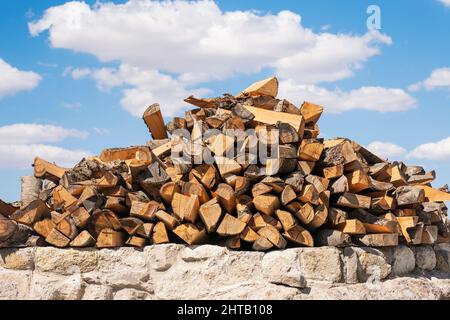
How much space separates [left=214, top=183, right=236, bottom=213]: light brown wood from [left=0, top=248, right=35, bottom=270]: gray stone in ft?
5.87

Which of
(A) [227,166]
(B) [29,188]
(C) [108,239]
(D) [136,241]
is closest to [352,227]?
(A) [227,166]

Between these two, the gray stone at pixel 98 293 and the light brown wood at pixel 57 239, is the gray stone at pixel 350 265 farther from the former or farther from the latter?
the light brown wood at pixel 57 239

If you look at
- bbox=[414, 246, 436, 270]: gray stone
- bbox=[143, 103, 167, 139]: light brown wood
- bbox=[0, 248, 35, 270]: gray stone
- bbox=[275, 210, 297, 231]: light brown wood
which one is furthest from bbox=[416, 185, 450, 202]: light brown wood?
bbox=[0, 248, 35, 270]: gray stone

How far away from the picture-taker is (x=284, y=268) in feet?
16.4

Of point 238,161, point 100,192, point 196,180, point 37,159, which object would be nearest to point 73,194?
point 100,192

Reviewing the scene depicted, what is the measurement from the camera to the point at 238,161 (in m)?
5.18

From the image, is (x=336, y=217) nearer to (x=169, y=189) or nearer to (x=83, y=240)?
(x=169, y=189)

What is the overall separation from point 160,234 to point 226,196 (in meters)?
0.68

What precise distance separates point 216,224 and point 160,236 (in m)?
0.51

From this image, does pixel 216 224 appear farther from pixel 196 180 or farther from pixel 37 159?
pixel 37 159

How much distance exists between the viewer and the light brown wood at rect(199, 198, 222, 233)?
5.06 metres

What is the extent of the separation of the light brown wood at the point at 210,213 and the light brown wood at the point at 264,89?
1.48 m

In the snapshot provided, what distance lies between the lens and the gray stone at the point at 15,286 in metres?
5.43
